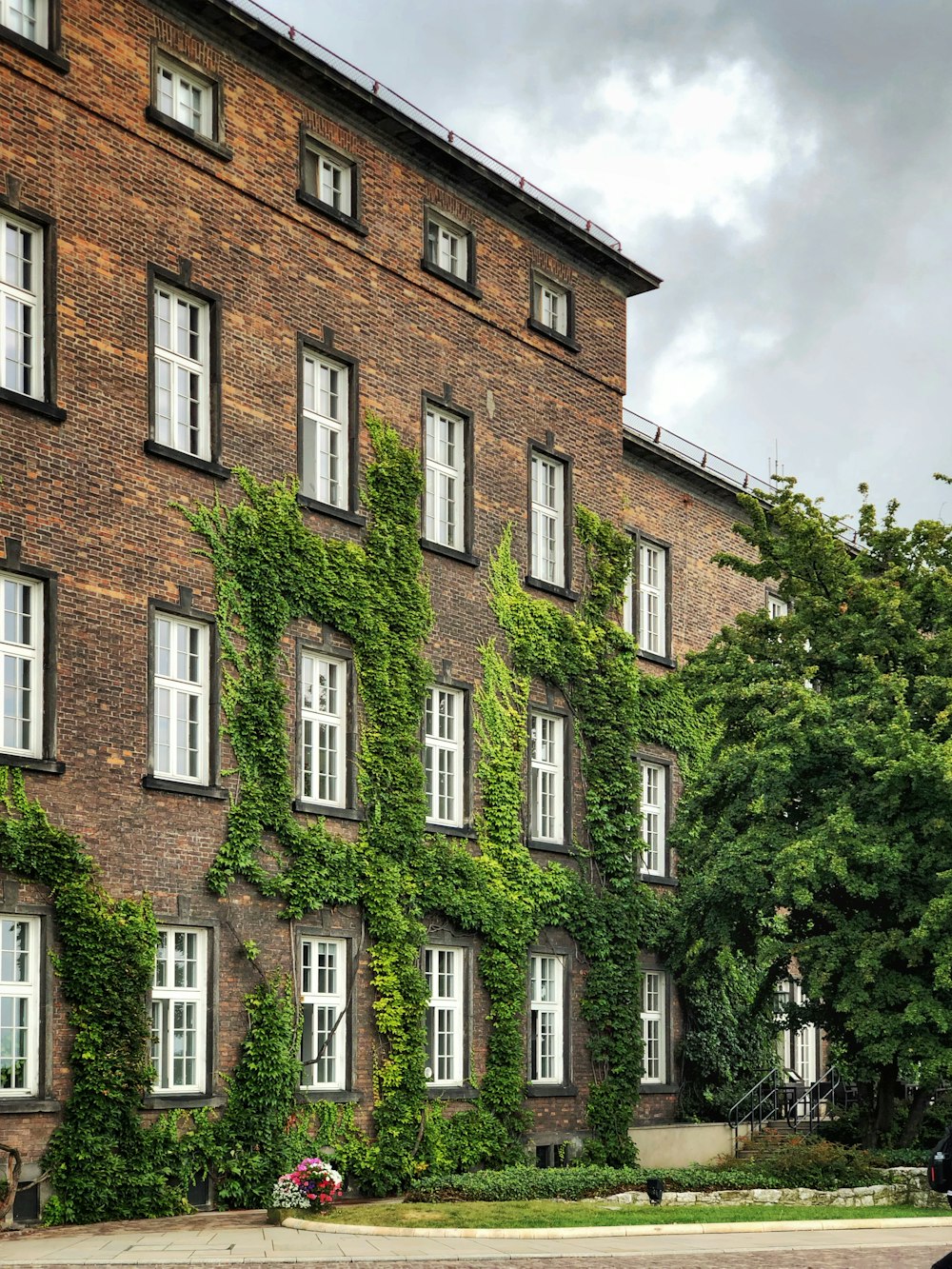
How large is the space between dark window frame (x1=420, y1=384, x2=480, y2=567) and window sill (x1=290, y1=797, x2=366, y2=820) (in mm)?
4666

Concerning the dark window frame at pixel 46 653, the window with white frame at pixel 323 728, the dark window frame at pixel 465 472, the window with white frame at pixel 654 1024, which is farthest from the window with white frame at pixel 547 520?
the dark window frame at pixel 46 653

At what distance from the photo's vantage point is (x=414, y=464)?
96.8 feet

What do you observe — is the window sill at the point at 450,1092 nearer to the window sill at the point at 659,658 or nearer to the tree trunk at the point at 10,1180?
the tree trunk at the point at 10,1180

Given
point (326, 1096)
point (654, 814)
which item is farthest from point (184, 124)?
point (654, 814)

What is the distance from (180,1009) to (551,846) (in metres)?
9.36

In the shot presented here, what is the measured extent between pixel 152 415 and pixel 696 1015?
18008 millimetres

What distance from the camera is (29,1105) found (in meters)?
21.5

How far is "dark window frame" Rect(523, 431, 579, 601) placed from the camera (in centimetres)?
3247

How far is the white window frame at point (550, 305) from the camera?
33812mm


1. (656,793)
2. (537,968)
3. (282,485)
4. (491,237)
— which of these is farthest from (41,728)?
(656,793)

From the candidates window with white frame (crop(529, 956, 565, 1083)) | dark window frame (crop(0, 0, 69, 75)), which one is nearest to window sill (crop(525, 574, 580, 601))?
window with white frame (crop(529, 956, 565, 1083))

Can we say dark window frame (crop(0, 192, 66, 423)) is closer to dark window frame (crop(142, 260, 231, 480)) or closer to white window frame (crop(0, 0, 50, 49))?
dark window frame (crop(142, 260, 231, 480))

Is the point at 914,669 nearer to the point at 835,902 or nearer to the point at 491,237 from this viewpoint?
the point at 835,902

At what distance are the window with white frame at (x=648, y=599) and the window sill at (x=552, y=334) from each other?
16.5ft
